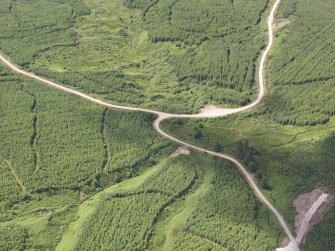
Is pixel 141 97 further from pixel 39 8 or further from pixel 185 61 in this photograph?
pixel 39 8

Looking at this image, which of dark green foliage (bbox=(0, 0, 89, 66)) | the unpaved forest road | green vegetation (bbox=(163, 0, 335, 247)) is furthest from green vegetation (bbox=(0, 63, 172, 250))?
dark green foliage (bbox=(0, 0, 89, 66))

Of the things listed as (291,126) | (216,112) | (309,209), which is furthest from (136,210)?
(291,126)

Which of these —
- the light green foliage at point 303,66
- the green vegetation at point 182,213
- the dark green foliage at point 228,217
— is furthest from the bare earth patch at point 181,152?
the light green foliage at point 303,66

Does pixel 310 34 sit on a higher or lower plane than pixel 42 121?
higher

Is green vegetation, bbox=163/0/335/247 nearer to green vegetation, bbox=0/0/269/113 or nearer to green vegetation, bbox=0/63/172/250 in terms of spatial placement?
green vegetation, bbox=0/0/269/113

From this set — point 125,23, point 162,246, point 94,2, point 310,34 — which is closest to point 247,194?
point 162,246

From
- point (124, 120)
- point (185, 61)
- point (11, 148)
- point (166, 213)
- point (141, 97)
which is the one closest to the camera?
point (166, 213)
